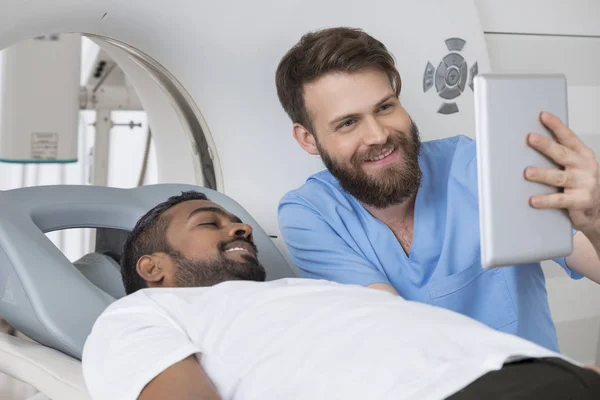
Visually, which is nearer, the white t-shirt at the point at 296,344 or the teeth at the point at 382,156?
the white t-shirt at the point at 296,344

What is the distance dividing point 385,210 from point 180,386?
0.65 metres

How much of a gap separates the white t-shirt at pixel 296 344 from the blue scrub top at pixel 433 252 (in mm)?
293

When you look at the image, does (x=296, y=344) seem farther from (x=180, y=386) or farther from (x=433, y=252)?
(x=433, y=252)

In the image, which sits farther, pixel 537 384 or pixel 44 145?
pixel 44 145

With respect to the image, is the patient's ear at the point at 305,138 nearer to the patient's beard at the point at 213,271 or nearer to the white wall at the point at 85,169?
the patient's beard at the point at 213,271

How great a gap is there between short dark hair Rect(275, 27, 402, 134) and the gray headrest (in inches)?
9.6

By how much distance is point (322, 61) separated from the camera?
4.87 ft

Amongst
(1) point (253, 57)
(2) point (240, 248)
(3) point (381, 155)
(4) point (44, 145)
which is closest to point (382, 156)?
(3) point (381, 155)

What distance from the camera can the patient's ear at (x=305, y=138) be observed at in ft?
5.25

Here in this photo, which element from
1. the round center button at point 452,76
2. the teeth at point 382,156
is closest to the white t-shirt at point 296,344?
the teeth at point 382,156

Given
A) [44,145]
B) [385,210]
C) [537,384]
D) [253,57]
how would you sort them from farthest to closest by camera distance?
[44,145]
[253,57]
[385,210]
[537,384]

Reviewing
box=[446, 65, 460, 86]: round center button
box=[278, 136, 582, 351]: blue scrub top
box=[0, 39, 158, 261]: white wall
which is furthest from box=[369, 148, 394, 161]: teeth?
box=[0, 39, 158, 261]: white wall

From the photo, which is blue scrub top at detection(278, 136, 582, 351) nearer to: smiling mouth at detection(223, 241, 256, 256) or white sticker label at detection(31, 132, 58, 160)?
smiling mouth at detection(223, 241, 256, 256)

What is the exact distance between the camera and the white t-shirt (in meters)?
0.94
